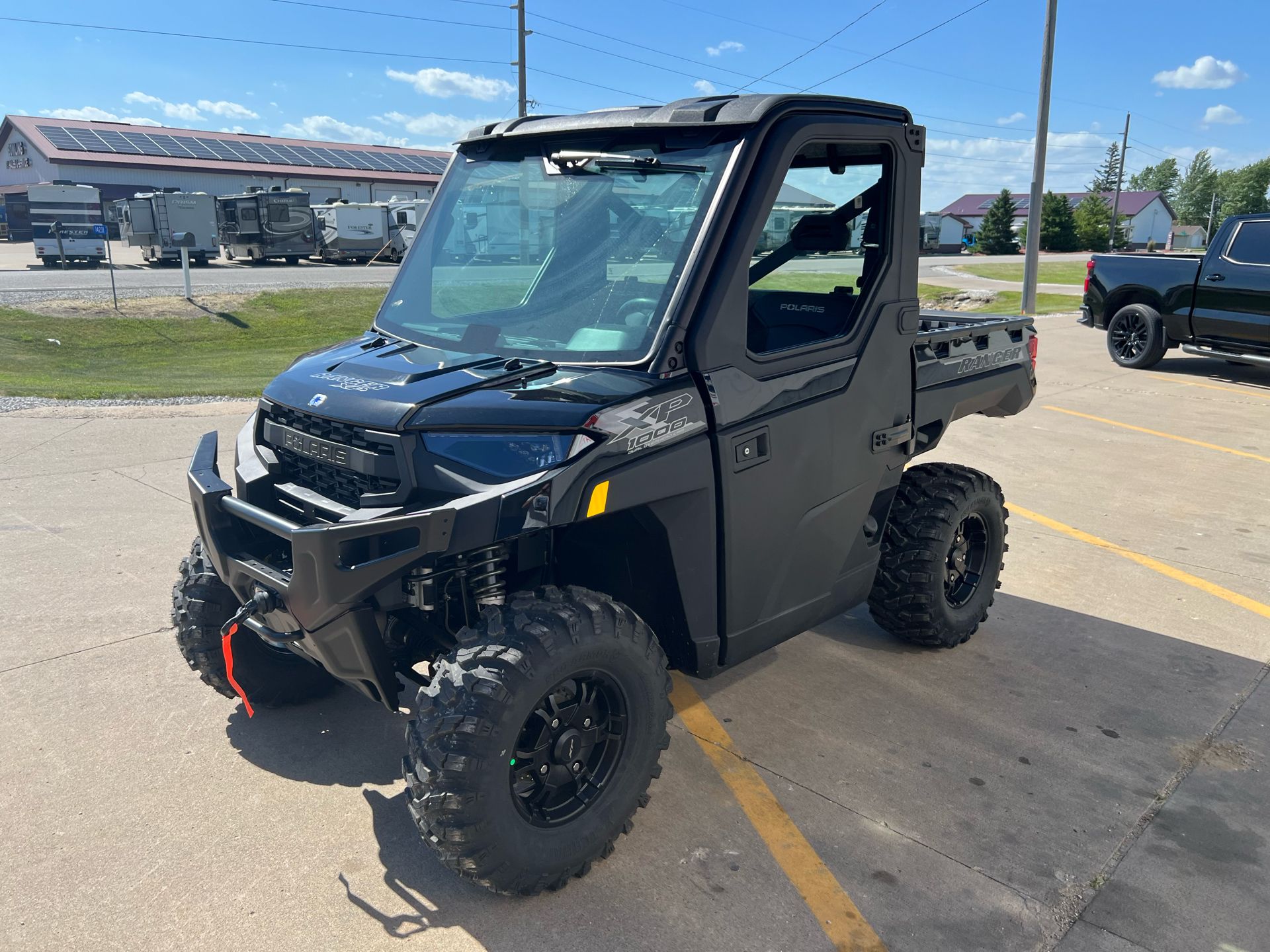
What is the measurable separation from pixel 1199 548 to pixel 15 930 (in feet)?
21.6

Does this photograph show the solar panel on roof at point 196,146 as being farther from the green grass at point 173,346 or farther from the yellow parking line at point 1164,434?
the yellow parking line at point 1164,434

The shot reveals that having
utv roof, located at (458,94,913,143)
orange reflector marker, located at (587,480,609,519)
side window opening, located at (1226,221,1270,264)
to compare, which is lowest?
orange reflector marker, located at (587,480,609,519)

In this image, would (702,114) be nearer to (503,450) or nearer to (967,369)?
(503,450)

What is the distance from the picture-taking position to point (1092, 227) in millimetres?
66000

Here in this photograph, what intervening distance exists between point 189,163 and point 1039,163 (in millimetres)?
44894

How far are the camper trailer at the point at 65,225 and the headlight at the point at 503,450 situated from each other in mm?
31237

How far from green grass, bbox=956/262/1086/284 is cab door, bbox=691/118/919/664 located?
29674 mm

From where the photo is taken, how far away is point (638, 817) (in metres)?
3.40

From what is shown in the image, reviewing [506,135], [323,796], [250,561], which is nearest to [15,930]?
[323,796]

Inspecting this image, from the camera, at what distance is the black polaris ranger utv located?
278 cm

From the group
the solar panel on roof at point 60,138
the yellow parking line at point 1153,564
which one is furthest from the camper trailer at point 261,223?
the yellow parking line at point 1153,564

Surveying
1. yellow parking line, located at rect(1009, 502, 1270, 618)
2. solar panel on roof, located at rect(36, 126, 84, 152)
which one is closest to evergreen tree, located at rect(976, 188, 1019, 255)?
solar panel on roof, located at rect(36, 126, 84, 152)

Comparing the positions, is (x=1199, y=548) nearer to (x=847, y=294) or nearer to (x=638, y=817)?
(x=847, y=294)

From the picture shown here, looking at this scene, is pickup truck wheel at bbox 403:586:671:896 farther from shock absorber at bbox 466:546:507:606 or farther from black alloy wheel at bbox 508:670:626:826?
shock absorber at bbox 466:546:507:606
